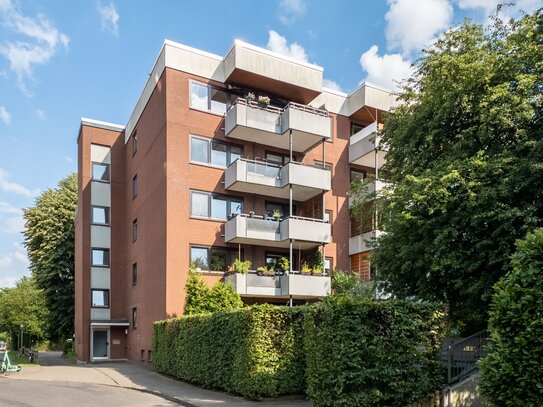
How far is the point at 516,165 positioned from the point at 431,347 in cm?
486

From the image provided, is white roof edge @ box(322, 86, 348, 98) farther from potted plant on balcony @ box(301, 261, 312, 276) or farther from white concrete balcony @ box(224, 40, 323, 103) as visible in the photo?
potted plant on balcony @ box(301, 261, 312, 276)

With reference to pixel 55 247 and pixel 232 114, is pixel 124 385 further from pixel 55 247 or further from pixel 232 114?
pixel 55 247

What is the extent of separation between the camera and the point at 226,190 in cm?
2455

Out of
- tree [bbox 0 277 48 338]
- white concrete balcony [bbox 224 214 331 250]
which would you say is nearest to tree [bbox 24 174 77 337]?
tree [bbox 0 277 48 338]

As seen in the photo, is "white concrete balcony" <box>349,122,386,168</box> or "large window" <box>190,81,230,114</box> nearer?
"large window" <box>190,81,230,114</box>

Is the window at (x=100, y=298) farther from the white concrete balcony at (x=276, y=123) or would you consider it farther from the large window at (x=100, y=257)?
the white concrete balcony at (x=276, y=123)

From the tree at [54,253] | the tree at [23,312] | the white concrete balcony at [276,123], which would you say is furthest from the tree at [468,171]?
the tree at [23,312]

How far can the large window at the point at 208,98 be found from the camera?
2439 cm

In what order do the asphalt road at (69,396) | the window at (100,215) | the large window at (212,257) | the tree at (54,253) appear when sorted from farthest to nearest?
1. the tree at (54,253)
2. the window at (100,215)
3. the large window at (212,257)
4. the asphalt road at (69,396)

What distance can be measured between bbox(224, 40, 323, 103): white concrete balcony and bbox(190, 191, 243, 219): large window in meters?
6.07

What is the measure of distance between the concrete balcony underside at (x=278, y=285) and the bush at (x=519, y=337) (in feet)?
53.4

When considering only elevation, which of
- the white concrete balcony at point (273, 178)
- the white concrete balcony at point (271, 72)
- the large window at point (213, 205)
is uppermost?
the white concrete balcony at point (271, 72)

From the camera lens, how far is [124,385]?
56.6 ft

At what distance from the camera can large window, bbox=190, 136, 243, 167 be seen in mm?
24078
